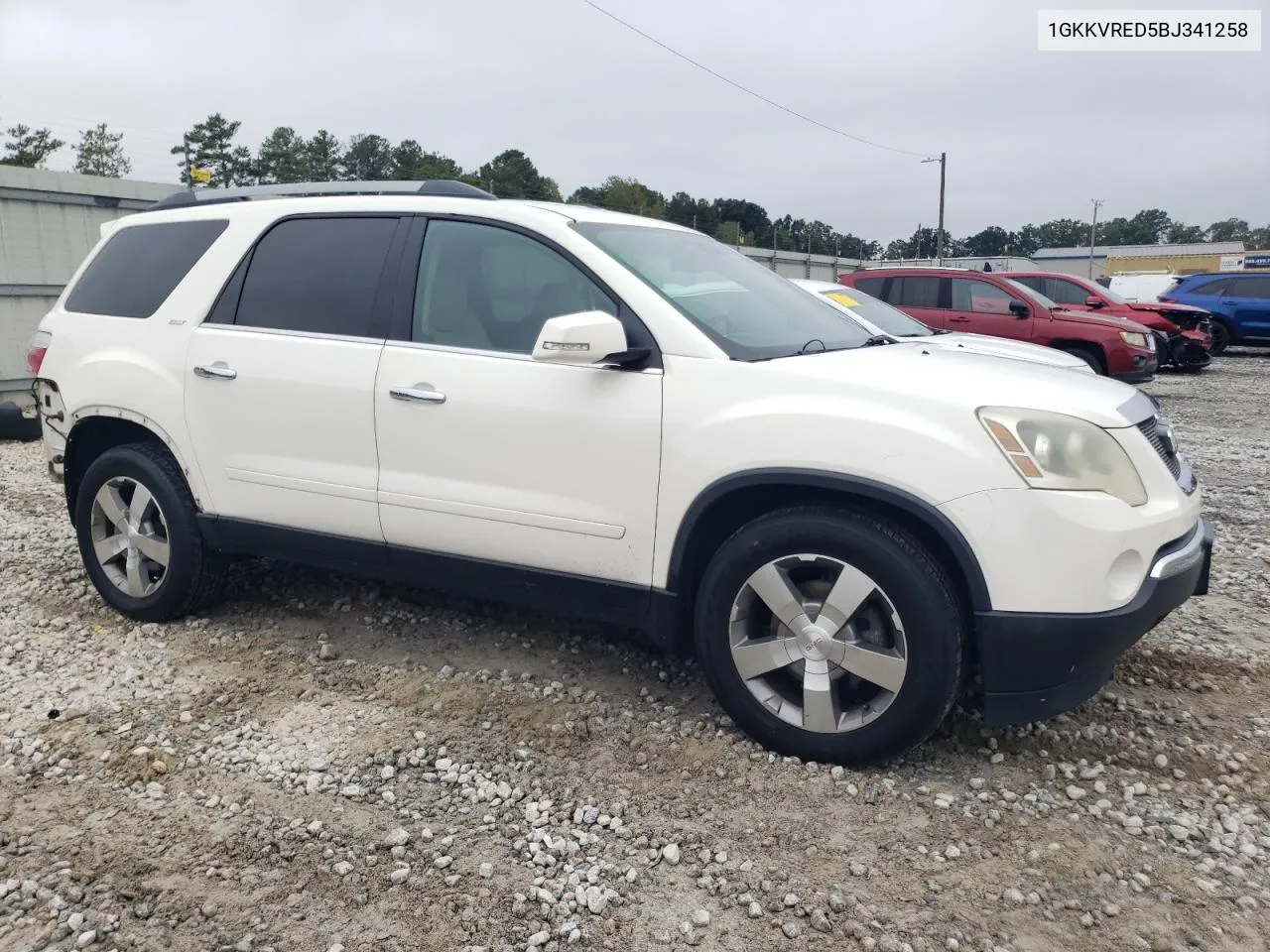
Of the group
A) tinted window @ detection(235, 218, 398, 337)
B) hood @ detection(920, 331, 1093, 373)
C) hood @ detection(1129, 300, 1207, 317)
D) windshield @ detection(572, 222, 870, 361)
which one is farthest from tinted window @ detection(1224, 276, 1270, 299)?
tinted window @ detection(235, 218, 398, 337)

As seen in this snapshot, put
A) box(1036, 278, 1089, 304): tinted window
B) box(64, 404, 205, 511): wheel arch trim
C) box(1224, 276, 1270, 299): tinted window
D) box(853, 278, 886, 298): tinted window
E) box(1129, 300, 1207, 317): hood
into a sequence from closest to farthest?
box(64, 404, 205, 511): wheel arch trim, box(853, 278, 886, 298): tinted window, box(1036, 278, 1089, 304): tinted window, box(1129, 300, 1207, 317): hood, box(1224, 276, 1270, 299): tinted window

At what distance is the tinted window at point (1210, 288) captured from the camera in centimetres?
1897

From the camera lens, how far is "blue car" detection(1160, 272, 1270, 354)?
61.5ft

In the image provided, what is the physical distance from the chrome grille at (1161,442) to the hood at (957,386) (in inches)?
1.4

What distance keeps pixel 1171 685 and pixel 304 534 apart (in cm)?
340

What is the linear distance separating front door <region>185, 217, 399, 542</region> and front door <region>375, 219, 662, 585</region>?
0.14 meters

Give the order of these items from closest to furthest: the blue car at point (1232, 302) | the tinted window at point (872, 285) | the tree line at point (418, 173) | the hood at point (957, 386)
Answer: the hood at point (957, 386) < the tinted window at point (872, 285) < the blue car at point (1232, 302) < the tree line at point (418, 173)

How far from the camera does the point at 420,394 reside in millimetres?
3543

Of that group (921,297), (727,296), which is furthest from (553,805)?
(921,297)

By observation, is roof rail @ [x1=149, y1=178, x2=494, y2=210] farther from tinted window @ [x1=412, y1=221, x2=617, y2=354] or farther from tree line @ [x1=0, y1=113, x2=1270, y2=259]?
tree line @ [x1=0, y1=113, x2=1270, y2=259]

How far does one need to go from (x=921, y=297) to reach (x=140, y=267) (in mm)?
10583

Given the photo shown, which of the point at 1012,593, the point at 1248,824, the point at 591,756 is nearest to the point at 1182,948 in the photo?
the point at 1248,824

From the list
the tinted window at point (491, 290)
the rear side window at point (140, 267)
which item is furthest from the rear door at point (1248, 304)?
the rear side window at point (140, 267)

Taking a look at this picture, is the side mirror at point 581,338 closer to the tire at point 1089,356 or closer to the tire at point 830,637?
the tire at point 830,637
